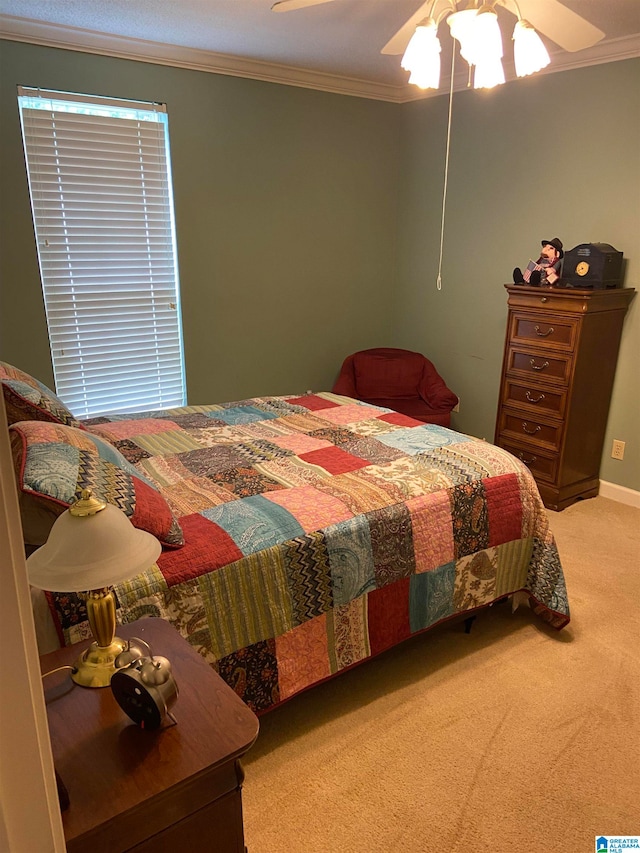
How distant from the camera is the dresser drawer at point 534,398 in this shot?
3311 millimetres

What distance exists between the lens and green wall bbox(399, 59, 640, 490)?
10.7 feet

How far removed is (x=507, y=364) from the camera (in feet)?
11.7

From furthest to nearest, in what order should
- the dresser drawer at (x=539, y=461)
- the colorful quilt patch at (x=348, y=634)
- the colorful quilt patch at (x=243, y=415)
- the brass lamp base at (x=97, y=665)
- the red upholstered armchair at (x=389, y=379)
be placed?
the red upholstered armchair at (x=389, y=379), the dresser drawer at (x=539, y=461), the colorful quilt patch at (x=243, y=415), the colorful quilt patch at (x=348, y=634), the brass lamp base at (x=97, y=665)

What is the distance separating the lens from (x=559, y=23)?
2014mm

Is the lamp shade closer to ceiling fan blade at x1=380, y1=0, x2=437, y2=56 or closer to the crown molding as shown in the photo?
ceiling fan blade at x1=380, y1=0, x2=437, y2=56

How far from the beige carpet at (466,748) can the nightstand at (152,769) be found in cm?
62

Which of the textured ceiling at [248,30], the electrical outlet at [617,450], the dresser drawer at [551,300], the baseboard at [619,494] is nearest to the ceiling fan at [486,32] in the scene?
the textured ceiling at [248,30]

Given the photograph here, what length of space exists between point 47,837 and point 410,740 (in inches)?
60.2

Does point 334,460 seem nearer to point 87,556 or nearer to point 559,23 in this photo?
point 87,556

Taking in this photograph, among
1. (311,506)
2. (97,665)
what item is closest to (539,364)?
(311,506)

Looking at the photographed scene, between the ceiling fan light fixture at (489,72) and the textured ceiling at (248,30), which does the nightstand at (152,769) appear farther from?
the textured ceiling at (248,30)

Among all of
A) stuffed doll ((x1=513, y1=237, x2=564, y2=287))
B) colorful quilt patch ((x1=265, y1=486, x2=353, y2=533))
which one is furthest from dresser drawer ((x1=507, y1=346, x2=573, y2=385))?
colorful quilt patch ((x1=265, y1=486, x2=353, y2=533))

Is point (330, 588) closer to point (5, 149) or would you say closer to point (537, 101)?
point (5, 149)

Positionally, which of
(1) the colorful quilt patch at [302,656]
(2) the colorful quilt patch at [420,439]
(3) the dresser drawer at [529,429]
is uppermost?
(2) the colorful quilt patch at [420,439]
